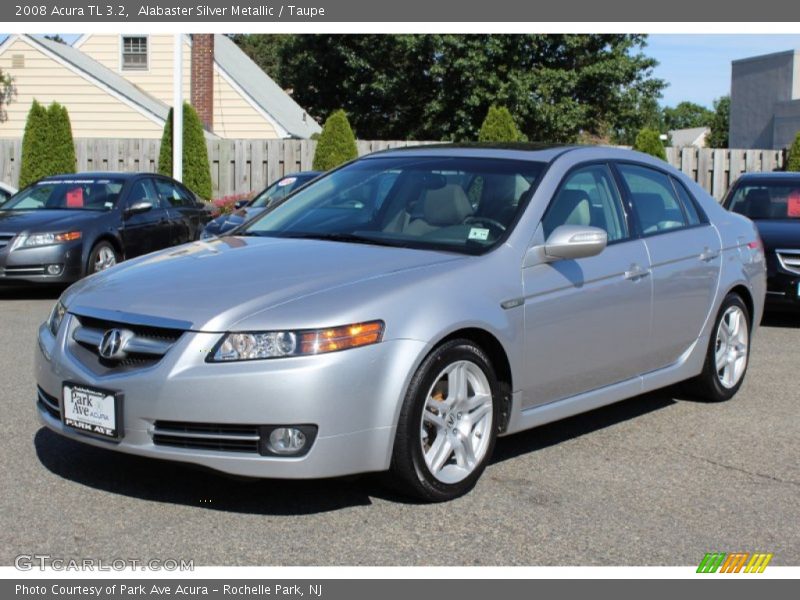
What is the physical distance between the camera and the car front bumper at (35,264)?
509 inches

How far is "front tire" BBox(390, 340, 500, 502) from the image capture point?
497cm

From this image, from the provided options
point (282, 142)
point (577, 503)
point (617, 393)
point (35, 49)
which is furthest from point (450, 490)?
point (35, 49)

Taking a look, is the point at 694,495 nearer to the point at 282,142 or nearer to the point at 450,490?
the point at 450,490

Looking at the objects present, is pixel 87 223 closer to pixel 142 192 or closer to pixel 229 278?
pixel 142 192

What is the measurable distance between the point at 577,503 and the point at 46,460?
8.85 ft

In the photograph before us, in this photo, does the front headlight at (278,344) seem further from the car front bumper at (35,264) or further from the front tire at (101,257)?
the front tire at (101,257)

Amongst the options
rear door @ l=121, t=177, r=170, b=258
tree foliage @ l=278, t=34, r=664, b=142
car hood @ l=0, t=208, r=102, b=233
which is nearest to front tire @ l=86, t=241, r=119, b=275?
rear door @ l=121, t=177, r=170, b=258

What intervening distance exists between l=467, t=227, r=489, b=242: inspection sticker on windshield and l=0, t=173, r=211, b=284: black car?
328 inches

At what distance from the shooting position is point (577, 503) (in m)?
5.29

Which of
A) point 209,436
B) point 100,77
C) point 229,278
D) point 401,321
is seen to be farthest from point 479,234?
point 100,77

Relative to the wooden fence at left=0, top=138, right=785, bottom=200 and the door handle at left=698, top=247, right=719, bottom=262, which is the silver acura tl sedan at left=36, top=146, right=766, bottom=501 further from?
the wooden fence at left=0, top=138, right=785, bottom=200

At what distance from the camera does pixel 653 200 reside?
23.0 ft

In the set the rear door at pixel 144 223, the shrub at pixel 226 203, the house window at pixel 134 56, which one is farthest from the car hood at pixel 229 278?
the house window at pixel 134 56

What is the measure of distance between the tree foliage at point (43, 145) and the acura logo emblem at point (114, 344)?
881 inches
